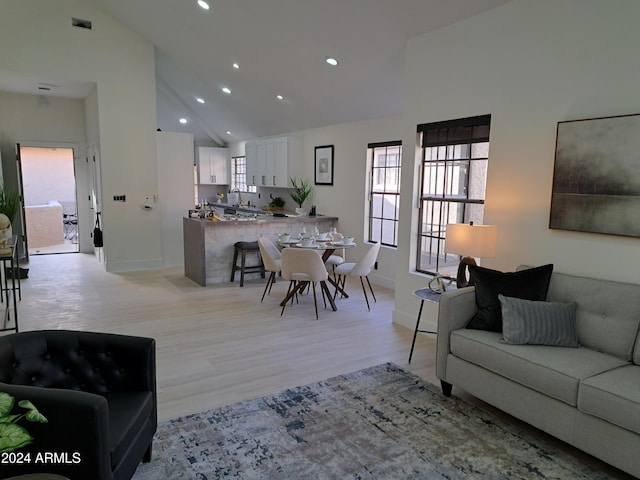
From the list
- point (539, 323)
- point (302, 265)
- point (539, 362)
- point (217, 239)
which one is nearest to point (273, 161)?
point (217, 239)

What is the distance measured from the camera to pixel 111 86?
6.84 m

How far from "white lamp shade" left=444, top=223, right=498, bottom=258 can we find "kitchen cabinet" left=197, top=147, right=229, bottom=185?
8.49 m

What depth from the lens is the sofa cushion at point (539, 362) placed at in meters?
2.38

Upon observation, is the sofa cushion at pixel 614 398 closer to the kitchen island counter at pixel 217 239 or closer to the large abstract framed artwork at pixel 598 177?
the large abstract framed artwork at pixel 598 177

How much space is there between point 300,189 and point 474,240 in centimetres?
493

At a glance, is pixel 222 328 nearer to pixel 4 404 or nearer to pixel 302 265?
pixel 302 265

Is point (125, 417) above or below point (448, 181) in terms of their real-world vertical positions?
below

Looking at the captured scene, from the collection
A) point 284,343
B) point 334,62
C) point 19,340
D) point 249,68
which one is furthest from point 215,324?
point 249,68

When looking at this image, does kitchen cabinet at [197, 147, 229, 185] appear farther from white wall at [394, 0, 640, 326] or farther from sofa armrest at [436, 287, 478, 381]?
sofa armrest at [436, 287, 478, 381]

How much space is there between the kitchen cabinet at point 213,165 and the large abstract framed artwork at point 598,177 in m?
8.97

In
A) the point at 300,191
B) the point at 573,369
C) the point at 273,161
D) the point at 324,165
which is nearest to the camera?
the point at 573,369

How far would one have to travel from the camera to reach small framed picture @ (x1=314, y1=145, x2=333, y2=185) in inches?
285

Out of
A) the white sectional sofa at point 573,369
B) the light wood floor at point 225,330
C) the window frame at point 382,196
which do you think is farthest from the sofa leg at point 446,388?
the window frame at point 382,196

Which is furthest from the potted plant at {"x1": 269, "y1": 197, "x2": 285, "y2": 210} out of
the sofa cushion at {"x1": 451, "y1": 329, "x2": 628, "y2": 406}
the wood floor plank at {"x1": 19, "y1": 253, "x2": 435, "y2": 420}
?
the sofa cushion at {"x1": 451, "y1": 329, "x2": 628, "y2": 406}
